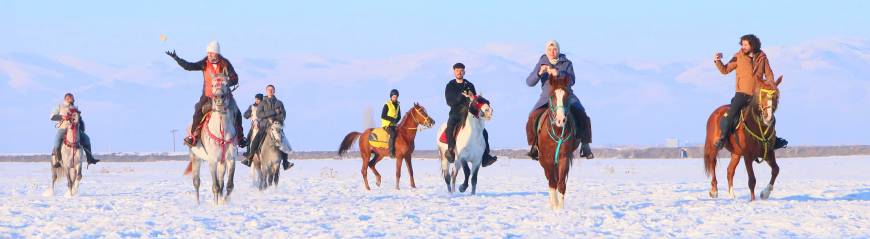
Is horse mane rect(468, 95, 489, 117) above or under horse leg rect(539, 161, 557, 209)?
above

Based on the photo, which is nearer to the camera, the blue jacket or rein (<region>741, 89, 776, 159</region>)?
the blue jacket

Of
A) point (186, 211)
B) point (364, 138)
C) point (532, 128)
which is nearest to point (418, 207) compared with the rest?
point (532, 128)

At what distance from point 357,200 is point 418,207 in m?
2.58

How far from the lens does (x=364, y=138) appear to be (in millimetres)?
24500

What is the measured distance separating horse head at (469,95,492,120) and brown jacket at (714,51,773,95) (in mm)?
3864

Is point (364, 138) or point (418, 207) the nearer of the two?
point (418, 207)

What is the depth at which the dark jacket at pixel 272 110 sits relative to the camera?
69.5 feet

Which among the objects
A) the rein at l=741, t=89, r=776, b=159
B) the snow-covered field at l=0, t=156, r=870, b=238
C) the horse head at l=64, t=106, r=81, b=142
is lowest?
the snow-covered field at l=0, t=156, r=870, b=238

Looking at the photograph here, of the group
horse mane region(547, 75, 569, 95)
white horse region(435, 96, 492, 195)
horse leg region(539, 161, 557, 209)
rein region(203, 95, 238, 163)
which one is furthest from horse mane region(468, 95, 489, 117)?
Result: horse mane region(547, 75, 569, 95)

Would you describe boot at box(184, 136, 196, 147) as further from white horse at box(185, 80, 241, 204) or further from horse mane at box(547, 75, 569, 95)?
horse mane at box(547, 75, 569, 95)

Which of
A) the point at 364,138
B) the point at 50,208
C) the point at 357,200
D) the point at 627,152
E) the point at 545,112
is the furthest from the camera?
the point at 627,152

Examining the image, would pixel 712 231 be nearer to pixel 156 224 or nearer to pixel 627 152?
pixel 156 224

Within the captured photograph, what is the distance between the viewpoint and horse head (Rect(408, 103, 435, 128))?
22359mm

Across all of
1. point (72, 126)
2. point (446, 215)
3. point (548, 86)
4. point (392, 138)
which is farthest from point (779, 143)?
point (72, 126)
